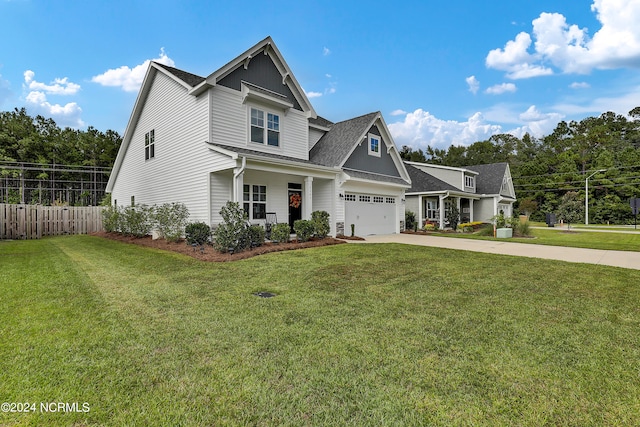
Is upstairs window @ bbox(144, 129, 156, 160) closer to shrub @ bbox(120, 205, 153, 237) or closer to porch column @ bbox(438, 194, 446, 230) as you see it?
shrub @ bbox(120, 205, 153, 237)

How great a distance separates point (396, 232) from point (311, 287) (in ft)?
44.0

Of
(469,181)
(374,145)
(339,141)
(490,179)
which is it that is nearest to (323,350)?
(339,141)

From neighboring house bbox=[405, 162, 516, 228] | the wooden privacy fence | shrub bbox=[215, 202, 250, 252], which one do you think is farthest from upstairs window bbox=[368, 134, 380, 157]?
the wooden privacy fence

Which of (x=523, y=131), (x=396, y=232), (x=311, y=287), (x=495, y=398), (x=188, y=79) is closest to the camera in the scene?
(x=495, y=398)

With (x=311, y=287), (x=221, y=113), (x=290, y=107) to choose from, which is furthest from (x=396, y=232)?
(x=311, y=287)

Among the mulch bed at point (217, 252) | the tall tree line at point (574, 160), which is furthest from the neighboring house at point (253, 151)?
the tall tree line at point (574, 160)

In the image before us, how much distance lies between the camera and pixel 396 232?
17.8m

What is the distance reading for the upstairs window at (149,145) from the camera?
14.7 meters

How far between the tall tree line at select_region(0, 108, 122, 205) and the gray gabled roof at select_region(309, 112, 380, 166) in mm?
23943

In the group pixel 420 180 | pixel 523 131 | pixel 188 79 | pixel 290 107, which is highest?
pixel 523 131

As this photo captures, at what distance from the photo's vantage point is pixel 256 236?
9781 millimetres

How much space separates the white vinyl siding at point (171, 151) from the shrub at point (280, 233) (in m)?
2.62

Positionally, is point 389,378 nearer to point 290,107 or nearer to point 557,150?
point 290,107
